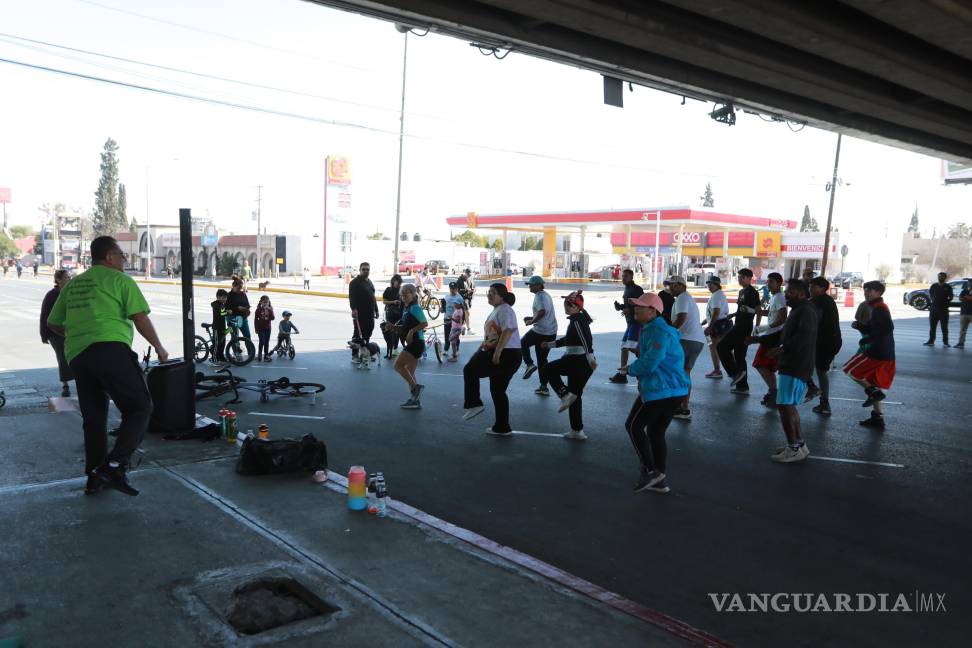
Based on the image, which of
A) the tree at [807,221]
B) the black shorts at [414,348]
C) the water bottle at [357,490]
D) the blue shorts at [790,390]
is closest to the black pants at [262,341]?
the black shorts at [414,348]

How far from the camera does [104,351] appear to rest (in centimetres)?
523

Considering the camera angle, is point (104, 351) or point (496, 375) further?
point (496, 375)

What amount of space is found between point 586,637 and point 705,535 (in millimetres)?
2030

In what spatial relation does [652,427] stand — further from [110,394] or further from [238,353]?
[238,353]

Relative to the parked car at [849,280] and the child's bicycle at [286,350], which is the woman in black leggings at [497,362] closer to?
the child's bicycle at [286,350]

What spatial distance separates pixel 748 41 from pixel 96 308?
788cm

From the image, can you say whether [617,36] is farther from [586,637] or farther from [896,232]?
[896,232]

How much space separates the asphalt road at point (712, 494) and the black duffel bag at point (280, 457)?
0.43m

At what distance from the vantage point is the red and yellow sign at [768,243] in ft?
185

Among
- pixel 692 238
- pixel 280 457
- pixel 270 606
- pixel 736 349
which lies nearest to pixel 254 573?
pixel 270 606

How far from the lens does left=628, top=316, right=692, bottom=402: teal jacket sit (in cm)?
613

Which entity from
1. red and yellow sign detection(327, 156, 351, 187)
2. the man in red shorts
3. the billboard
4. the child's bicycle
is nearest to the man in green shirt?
the man in red shorts

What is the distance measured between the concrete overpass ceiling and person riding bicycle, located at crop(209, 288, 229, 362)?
26.0 ft

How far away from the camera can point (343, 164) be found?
211 feet
